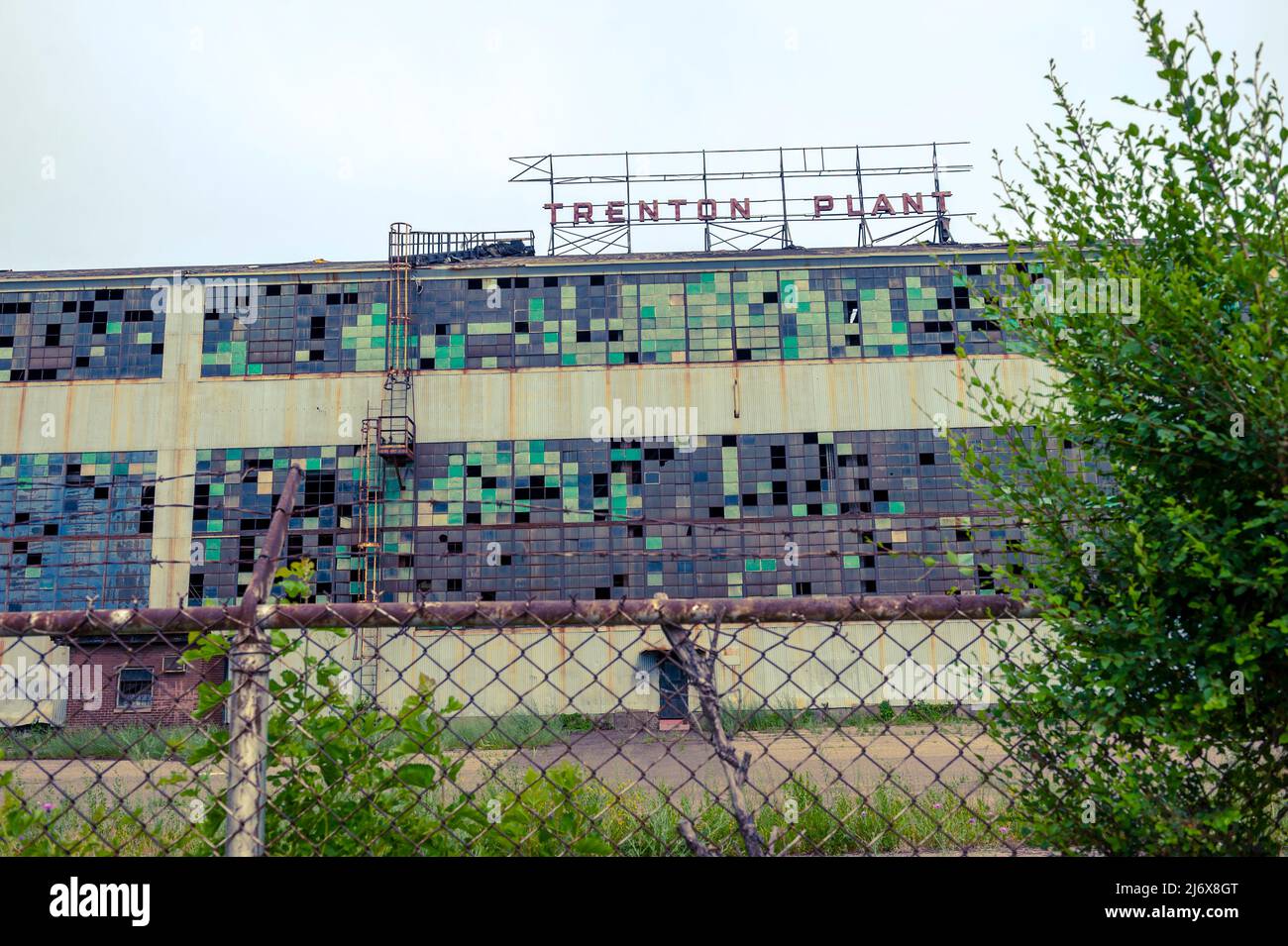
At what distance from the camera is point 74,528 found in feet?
76.0

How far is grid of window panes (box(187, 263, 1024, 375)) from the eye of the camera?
2430cm

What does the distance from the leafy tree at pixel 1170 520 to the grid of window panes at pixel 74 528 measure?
24.7 metres

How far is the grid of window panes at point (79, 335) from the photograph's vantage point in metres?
24.3

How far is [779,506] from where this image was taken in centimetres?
2348

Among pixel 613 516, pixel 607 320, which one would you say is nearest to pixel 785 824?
pixel 613 516

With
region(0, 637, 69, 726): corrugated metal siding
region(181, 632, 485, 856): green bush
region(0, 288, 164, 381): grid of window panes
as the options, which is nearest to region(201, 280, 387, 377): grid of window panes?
region(0, 288, 164, 381): grid of window panes

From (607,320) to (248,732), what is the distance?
22.9 m
